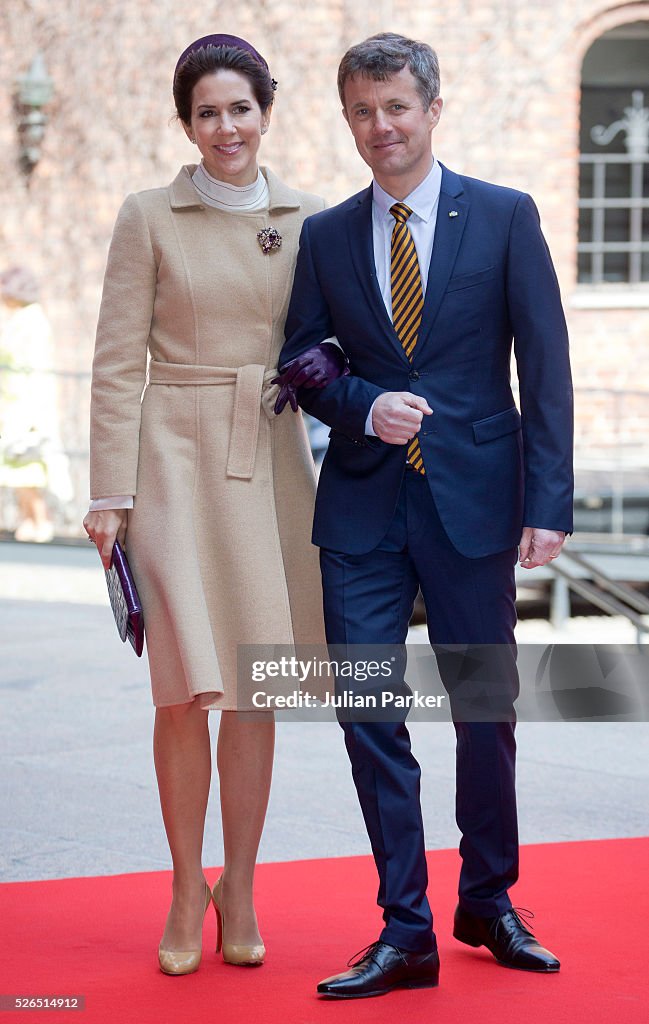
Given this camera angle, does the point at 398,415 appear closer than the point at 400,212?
Yes

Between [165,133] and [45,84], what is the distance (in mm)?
928

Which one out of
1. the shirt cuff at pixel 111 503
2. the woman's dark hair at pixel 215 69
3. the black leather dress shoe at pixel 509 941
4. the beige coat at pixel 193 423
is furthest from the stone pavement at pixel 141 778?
the woman's dark hair at pixel 215 69

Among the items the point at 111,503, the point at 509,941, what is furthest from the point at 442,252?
the point at 509,941

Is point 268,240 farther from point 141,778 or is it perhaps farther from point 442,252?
point 141,778

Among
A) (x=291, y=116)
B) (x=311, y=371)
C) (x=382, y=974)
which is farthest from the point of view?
(x=291, y=116)

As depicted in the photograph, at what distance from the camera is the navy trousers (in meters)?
2.88

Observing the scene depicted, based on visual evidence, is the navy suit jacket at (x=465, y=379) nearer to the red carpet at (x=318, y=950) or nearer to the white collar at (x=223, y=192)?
the white collar at (x=223, y=192)

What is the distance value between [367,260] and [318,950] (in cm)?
137

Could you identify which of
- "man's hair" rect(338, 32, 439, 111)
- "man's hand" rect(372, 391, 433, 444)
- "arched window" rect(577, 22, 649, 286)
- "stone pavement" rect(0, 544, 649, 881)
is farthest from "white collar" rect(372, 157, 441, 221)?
"arched window" rect(577, 22, 649, 286)

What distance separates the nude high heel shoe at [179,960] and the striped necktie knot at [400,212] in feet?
4.83

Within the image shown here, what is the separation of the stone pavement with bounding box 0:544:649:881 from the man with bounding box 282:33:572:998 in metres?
1.06

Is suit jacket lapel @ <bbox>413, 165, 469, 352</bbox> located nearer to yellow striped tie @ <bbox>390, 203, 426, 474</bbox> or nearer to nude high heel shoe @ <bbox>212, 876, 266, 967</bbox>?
yellow striped tie @ <bbox>390, 203, 426, 474</bbox>

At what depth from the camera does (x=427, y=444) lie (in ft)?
9.61

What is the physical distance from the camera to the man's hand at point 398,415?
2.82 metres
